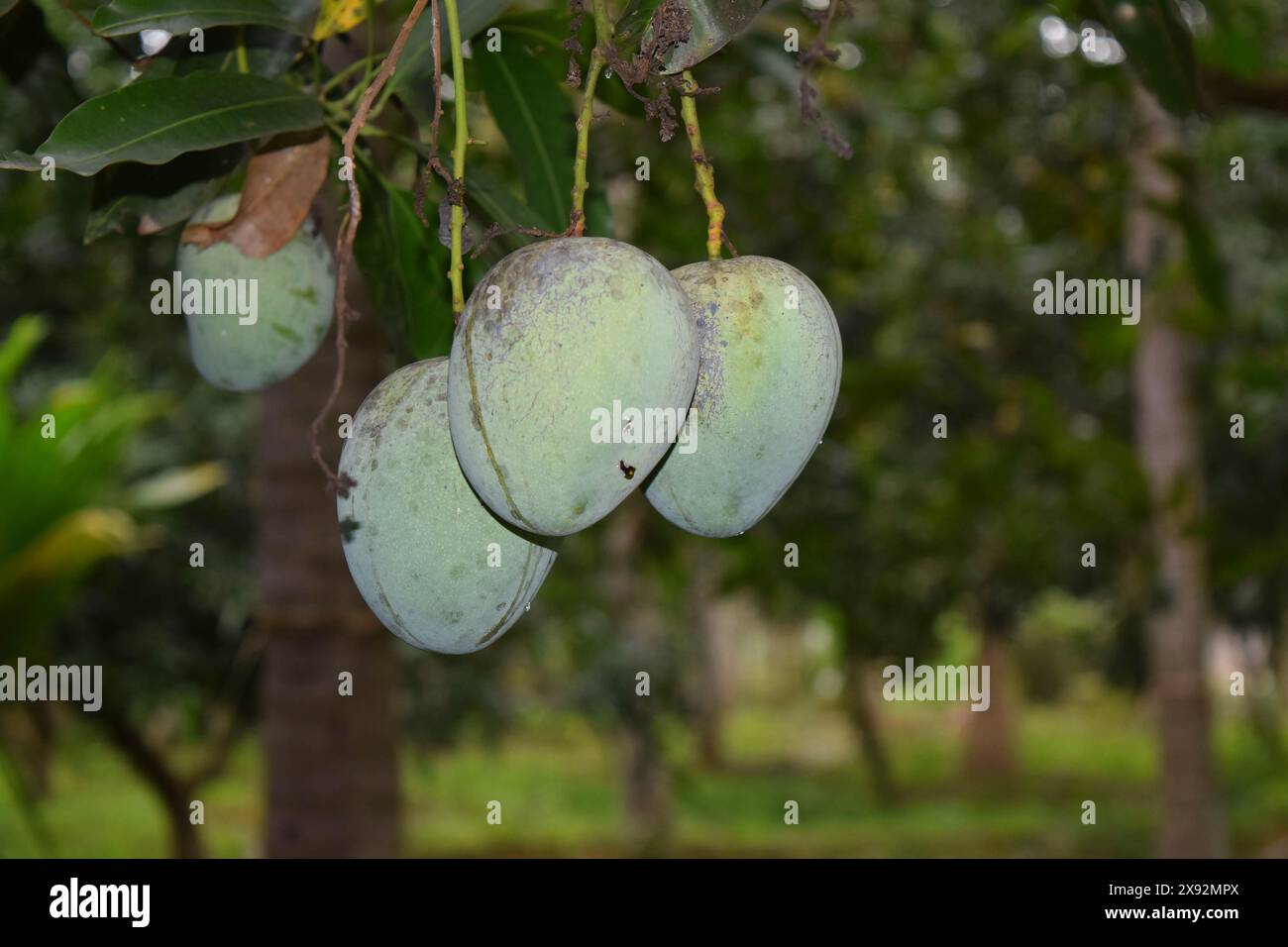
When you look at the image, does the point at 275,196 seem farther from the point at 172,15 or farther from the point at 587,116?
the point at 587,116

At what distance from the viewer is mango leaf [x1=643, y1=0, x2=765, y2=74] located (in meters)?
0.67

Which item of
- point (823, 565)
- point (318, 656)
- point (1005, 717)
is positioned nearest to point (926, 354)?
point (823, 565)

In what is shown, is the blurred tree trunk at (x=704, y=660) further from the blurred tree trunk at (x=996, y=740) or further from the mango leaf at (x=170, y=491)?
the mango leaf at (x=170, y=491)

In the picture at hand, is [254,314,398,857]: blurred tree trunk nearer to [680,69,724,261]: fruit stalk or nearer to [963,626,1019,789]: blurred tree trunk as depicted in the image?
[680,69,724,261]: fruit stalk

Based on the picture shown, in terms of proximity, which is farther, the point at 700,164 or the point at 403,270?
the point at 403,270

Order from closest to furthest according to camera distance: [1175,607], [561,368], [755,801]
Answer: [561,368] < [1175,607] < [755,801]

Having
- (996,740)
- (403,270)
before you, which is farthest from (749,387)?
(996,740)

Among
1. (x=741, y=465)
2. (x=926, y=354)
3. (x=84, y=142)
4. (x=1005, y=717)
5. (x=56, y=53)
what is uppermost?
(x=926, y=354)

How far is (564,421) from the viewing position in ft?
2.00

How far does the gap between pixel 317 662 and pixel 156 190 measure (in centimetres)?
133

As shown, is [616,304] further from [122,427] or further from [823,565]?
[122,427]

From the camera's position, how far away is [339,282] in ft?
2.21

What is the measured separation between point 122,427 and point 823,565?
1850mm

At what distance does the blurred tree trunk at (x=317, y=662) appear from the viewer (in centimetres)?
212
